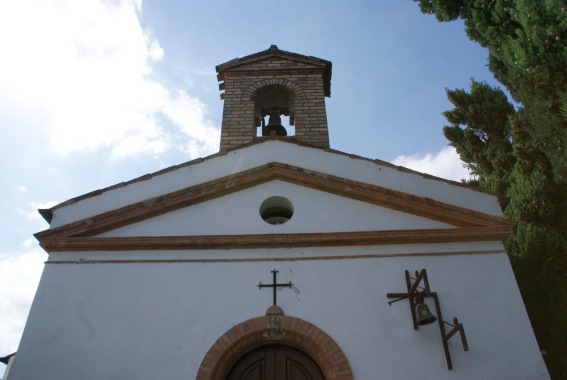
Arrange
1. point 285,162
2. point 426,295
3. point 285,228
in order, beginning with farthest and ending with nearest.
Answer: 1. point 285,162
2. point 285,228
3. point 426,295

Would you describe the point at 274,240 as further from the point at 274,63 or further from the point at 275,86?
the point at 274,63

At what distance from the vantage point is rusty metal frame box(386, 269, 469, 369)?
19.4 feet

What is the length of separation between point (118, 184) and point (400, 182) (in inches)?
179

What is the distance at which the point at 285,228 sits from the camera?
7266 mm

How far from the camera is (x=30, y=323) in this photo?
6410 millimetres

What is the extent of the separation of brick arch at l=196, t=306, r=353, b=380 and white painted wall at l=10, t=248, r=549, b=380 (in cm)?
10

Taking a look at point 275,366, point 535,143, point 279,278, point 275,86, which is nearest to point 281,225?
point 279,278

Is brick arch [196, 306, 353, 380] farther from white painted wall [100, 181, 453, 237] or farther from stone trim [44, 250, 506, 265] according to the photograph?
white painted wall [100, 181, 453, 237]

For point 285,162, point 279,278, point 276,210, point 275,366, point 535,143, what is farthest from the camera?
point 535,143

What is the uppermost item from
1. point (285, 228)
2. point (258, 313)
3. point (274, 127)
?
point (274, 127)

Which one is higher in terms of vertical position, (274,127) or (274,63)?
(274,63)

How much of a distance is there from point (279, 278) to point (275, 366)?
45.7 inches

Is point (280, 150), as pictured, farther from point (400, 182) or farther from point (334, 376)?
point (334, 376)

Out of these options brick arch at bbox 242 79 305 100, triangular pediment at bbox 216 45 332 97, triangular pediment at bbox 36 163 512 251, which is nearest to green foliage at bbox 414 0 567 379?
triangular pediment at bbox 216 45 332 97
